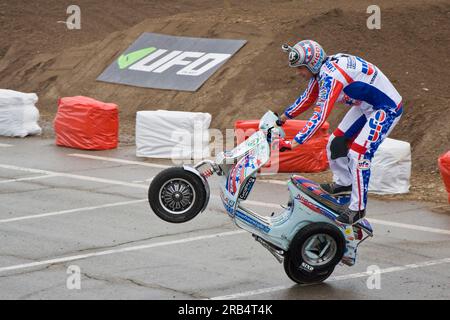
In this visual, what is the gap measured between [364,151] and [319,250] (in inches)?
41.2

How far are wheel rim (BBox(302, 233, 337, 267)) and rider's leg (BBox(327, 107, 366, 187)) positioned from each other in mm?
622

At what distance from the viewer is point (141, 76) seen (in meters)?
21.8

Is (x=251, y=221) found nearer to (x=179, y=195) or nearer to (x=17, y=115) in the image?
(x=179, y=195)

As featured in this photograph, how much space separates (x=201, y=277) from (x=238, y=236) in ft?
6.30

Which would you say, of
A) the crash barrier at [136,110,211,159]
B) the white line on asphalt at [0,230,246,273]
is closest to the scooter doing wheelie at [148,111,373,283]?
the white line on asphalt at [0,230,246,273]

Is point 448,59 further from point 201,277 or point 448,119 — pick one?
point 201,277

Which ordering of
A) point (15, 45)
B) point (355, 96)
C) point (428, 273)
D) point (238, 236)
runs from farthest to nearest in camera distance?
point (15, 45) < point (238, 236) < point (428, 273) < point (355, 96)

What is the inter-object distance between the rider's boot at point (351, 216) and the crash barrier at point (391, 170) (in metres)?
4.62

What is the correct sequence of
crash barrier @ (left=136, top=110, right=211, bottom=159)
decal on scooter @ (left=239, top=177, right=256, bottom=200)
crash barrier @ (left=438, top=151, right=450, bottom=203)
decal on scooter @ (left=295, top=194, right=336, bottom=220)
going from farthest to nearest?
crash barrier @ (left=136, top=110, right=211, bottom=159) < crash barrier @ (left=438, top=151, right=450, bottom=203) < decal on scooter @ (left=295, top=194, right=336, bottom=220) < decal on scooter @ (left=239, top=177, right=256, bottom=200)

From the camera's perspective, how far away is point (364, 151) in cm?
873

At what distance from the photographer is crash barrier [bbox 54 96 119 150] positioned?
681 inches

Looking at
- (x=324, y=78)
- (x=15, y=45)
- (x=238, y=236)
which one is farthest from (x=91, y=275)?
(x=15, y=45)

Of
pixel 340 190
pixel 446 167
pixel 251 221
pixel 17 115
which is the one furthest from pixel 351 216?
A: pixel 17 115

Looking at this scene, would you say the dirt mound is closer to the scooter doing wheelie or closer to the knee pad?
the knee pad
